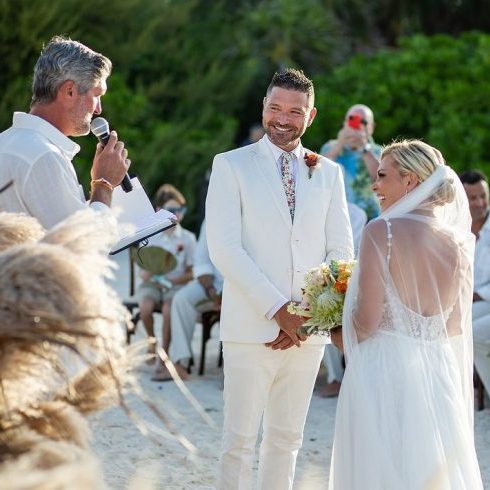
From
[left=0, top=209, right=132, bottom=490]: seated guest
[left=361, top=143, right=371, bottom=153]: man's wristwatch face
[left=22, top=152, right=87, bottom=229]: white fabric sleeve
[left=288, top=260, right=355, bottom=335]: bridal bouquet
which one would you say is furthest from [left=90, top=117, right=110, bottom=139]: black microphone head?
[left=361, top=143, right=371, bottom=153]: man's wristwatch face

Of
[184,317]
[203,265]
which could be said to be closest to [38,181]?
[203,265]

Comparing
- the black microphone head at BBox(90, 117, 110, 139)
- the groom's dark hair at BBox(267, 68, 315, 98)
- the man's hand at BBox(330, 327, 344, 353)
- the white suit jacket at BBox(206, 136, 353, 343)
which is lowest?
the man's hand at BBox(330, 327, 344, 353)

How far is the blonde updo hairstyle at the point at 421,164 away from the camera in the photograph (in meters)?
5.12

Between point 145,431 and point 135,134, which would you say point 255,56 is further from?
point 145,431

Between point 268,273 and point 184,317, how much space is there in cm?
516

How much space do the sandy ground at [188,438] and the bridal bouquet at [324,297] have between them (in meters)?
0.72

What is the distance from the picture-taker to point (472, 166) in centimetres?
1741

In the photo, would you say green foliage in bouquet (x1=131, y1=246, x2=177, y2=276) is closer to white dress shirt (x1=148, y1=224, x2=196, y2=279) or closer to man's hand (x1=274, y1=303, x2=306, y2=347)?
white dress shirt (x1=148, y1=224, x2=196, y2=279)

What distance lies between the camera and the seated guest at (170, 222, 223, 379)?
412 inches

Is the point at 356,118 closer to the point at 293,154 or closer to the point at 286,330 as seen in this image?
the point at 293,154

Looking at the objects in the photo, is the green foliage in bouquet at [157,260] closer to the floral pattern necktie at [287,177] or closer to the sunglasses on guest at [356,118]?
the sunglasses on guest at [356,118]

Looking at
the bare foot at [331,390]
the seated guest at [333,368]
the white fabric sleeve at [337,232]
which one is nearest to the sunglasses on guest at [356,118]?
the seated guest at [333,368]

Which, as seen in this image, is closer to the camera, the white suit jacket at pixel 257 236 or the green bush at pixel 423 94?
the white suit jacket at pixel 257 236

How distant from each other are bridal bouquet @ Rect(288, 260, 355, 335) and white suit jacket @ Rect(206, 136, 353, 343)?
0.17 m
